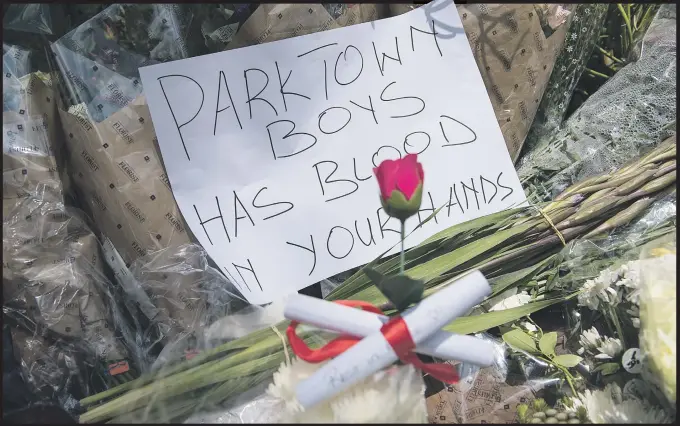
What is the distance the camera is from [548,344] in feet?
2.39

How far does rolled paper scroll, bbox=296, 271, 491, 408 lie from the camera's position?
1.70 feet

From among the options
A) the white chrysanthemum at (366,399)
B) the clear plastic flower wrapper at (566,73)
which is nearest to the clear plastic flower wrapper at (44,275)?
the white chrysanthemum at (366,399)

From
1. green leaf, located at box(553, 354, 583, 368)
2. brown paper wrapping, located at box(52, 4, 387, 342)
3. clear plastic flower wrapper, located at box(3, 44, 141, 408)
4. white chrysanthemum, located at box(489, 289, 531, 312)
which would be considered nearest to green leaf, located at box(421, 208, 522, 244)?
white chrysanthemum, located at box(489, 289, 531, 312)

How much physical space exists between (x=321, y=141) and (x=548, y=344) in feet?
1.50

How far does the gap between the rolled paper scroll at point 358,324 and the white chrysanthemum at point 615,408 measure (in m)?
0.20

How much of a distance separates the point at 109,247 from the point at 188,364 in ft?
0.92

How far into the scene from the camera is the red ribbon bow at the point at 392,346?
539mm

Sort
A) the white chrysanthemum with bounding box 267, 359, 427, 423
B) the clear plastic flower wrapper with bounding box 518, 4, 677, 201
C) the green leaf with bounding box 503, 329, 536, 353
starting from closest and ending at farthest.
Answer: the white chrysanthemum with bounding box 267, 359, 427, 423
the green leaf with bounding box 503, 329, 536, 353
the clear plastic flower wrapper with bounding box 518, 4, 677, 201

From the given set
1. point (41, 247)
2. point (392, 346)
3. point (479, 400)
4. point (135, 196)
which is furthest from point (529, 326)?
point (41, 247)

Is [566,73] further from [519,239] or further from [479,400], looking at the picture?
[479,400]

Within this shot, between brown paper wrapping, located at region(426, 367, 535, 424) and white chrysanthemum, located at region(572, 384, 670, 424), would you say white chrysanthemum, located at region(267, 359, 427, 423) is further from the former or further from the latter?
white chrysanthemum, located at region(572, 384, 670, 424)

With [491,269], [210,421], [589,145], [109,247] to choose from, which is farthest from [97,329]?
[589,145]

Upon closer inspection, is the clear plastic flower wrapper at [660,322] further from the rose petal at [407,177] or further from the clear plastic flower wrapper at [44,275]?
the clear plastic flower wrapper at [44,275]

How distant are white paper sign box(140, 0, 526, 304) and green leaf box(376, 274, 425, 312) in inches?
12.0
